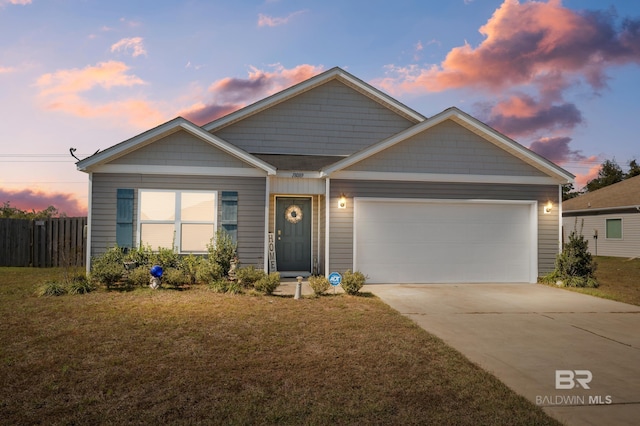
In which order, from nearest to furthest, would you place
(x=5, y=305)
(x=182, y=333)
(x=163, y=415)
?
(x=163, y=415) → (x=182, y=333) → (x=5, y=305)

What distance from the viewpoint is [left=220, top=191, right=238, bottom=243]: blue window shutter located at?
1084cm

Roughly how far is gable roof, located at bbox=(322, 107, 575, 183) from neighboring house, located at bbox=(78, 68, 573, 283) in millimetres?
30

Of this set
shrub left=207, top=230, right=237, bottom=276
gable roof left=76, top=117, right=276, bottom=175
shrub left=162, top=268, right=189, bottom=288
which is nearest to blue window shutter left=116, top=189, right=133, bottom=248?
gable roof left=76, top=117, right=276, bottom=175

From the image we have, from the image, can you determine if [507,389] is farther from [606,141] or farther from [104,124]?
[606,141]

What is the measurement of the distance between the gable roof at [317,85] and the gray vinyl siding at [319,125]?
17 cm

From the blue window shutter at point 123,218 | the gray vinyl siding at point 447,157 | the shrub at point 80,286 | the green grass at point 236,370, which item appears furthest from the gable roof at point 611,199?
the shrub at point 80,286

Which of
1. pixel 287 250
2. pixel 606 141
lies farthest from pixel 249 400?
pixel 606 141

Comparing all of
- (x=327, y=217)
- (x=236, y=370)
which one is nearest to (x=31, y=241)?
(x=327, y=217)

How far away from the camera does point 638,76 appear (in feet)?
52.4

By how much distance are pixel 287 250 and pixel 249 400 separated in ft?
29.1

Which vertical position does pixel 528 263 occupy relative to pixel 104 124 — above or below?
below

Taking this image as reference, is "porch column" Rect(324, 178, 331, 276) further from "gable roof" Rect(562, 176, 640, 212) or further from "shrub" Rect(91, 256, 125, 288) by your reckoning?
"gable roof" Rect(562, 176, 640, 212)

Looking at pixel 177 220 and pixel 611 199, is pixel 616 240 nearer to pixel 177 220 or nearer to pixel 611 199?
pixel 611 199

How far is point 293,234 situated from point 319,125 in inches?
146
